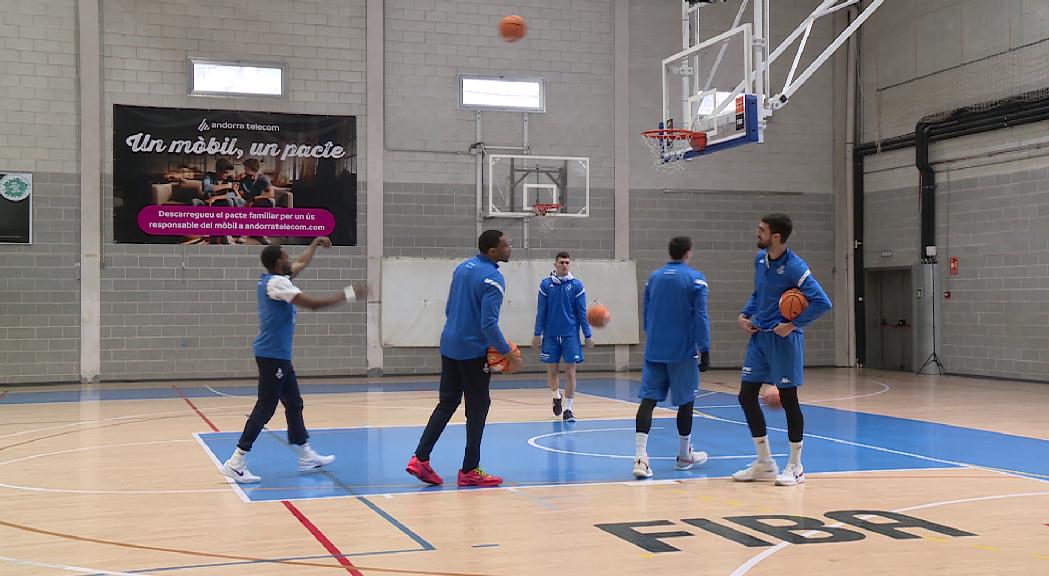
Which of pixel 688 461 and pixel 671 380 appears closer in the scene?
pixel 671 380

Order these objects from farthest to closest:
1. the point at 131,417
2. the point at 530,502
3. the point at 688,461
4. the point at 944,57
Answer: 1. the point at 944,57
2. the point at 131,417
3. the point at 688,461
4. the point at 530,502

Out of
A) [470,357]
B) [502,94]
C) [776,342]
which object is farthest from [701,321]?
[502,94]

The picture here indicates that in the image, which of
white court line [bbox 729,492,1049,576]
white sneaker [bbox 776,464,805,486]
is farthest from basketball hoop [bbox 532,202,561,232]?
white court line [bbox 729,492,1049,576]

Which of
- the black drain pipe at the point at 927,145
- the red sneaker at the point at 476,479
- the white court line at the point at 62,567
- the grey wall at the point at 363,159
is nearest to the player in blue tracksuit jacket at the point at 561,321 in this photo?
the red sneaker at the point at 476,479

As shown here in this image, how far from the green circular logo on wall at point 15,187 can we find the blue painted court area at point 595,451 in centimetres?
902

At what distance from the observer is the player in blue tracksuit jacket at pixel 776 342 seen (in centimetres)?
761

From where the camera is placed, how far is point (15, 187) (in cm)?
1731

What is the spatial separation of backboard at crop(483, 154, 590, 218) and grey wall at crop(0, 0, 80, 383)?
24.4 ft

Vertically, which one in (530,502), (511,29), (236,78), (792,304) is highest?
(236,78)

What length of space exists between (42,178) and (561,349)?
10503 mm

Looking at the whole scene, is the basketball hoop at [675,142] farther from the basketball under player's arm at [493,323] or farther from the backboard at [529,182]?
the basketball under player's arm at [493,323]

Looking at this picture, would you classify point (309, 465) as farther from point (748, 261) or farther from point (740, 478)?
point (748, 261)

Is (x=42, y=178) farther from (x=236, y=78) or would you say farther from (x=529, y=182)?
(x=529, y=182)

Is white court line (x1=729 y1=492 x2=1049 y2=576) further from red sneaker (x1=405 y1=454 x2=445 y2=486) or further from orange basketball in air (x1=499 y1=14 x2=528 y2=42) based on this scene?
orange basketball in air (x1=499 y1=14 x2=528 y2=42)
